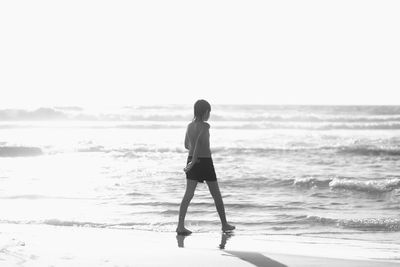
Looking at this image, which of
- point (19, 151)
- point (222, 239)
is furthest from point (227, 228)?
point (19, 151)

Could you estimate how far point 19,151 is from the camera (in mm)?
19906

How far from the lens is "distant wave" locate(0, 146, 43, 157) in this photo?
19.3 metres

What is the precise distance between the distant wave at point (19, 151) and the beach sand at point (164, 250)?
12.6m

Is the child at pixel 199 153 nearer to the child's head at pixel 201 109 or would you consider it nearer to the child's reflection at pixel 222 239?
the child's head at pixel 201 109

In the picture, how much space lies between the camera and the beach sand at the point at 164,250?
5.21m

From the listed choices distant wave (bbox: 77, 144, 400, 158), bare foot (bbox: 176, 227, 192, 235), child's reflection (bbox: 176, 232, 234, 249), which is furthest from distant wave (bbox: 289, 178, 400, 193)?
distant wave (bbox: 77, 144, 400, 158)

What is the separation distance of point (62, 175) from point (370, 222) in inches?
271

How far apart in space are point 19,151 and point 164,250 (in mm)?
15054

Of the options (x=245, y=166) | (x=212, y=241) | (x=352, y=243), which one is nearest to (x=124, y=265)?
(x=212, y=241)

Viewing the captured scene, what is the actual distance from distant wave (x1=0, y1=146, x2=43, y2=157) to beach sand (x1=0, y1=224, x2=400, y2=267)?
12.6m

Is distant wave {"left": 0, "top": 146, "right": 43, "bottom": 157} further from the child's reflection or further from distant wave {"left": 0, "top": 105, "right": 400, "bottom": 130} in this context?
distant wave {"left": 0, "top": 105, "right": 400, "bottom": 130}

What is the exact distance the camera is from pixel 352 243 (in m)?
6.61

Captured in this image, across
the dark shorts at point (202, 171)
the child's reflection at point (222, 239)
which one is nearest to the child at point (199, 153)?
the dark shorts at point (202, 171)

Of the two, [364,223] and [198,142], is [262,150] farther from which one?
[198,142]
